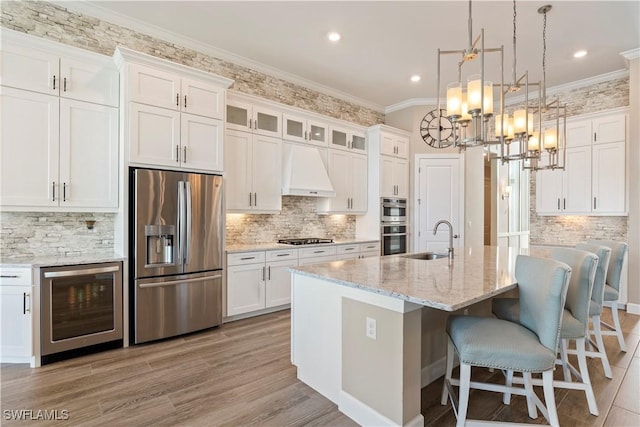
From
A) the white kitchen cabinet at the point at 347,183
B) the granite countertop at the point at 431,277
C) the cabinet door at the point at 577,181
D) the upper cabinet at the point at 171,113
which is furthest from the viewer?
the white kitchen cabinet at the point at 347,183

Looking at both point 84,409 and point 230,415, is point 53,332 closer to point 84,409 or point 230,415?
point 84,409

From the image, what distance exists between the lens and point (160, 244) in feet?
11.2

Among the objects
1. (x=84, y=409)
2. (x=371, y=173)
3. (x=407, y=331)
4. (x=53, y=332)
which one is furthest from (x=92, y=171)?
(x=371, y=173)

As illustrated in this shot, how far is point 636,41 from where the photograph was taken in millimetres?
4059

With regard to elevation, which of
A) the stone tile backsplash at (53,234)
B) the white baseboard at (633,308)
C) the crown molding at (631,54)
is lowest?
the white baseboard at (633,308)

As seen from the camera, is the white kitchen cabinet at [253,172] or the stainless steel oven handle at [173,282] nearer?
the stainless steel oven handle at [173,282]

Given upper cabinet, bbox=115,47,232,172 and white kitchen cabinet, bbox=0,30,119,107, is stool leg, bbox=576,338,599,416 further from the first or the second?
white kitchen cabinet, bbox=0,30,119,107

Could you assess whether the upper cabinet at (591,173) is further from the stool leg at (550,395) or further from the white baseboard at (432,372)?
the stool leg at (550,395)

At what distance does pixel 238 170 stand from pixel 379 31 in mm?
2380

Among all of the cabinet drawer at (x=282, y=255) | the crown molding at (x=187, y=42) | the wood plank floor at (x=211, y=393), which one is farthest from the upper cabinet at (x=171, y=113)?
the wood plank floor at (x=211, y=393)

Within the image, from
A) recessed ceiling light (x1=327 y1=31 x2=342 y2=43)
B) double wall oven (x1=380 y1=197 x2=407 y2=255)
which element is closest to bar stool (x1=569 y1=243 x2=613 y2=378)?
double wall oven (x1=380 y1=197 x2=407 y2=255)

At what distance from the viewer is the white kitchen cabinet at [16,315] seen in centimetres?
279

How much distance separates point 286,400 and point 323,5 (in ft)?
11.8

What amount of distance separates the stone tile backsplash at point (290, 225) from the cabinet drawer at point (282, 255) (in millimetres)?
535
